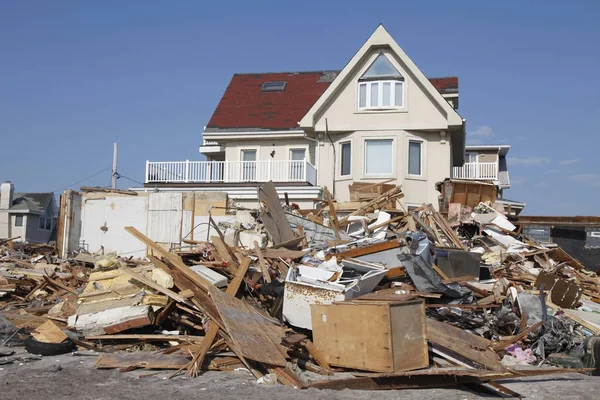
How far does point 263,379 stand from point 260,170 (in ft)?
55.2

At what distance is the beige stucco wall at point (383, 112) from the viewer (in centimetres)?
2338

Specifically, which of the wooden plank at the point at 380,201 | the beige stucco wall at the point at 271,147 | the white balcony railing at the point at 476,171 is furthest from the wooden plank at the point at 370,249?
the white balcony railing at the point at 476,171

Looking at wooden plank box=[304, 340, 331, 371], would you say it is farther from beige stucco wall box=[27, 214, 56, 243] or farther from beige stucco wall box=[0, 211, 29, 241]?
beige stucco wall box=[0, 211, 29, 241]

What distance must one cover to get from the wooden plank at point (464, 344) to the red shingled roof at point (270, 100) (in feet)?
58.5

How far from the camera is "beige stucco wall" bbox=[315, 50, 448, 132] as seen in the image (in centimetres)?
2338

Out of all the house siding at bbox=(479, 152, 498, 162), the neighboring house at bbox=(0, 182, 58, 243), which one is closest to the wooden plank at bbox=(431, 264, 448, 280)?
the house siding at bbox=(479, 152, 498, 162)

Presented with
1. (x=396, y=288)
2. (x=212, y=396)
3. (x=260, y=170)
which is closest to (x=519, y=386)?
(x=396, y=288)

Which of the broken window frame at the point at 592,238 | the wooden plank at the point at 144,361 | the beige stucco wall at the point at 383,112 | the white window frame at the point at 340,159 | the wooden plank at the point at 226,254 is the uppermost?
the beige stucco wall at the point at 383,112

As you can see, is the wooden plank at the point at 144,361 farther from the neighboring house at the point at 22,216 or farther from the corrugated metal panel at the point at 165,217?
the neighboring house at the point at 22,216

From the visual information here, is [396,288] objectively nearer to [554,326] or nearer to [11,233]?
[554,326]

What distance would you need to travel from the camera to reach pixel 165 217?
21.4 metres

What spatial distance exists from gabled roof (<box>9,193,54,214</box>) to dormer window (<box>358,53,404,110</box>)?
33.5 meters

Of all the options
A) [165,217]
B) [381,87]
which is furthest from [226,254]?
[381,87]

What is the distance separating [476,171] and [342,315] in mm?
24824
